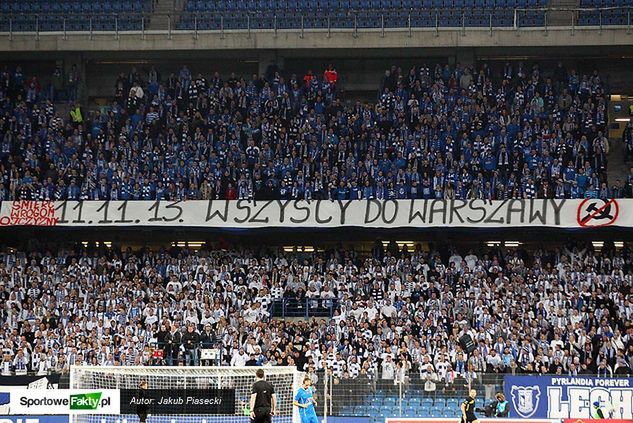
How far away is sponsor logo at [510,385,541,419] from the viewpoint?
1093 inches

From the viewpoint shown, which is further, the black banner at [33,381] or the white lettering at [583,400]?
the black banner at [33,381]

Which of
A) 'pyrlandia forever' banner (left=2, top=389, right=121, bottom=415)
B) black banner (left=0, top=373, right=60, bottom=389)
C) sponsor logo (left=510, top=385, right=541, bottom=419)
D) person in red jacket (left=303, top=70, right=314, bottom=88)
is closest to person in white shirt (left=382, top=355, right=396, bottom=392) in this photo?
sponsor logo (left=510, top=385, right=541, bottom=419)

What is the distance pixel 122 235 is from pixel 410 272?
9.58 metres

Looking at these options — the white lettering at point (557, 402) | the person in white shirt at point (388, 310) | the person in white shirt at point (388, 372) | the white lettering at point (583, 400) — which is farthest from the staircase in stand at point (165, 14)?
the white lettering at point (583, 400)

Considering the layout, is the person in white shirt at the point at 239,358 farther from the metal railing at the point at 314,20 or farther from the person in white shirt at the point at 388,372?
the metal railing at the point at 314,20

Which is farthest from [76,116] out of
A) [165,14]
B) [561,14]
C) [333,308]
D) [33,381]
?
[561,14]

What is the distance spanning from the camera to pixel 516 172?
3825 centimetres

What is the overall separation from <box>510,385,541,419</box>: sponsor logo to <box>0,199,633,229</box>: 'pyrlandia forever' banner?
9.43 m

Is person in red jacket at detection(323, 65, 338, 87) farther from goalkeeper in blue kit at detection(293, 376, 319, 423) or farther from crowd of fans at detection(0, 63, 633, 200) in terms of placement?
goalkeeper in blue kit at detection(293, 376, 319, 423)

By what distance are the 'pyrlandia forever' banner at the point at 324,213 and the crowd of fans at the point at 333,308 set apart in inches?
44.8

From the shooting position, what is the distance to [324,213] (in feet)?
124

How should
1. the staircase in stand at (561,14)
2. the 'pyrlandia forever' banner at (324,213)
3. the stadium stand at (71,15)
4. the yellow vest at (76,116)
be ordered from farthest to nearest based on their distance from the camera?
the yellow vest at (76,116) → the stadium stand at (71,15) → the staircase in stand at (561,14) → the 'pyrlandia forever' banner at (324,213)

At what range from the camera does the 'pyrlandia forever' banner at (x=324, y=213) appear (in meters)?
36.5

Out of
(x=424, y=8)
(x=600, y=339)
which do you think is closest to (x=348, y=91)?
(x=424, y=8)
